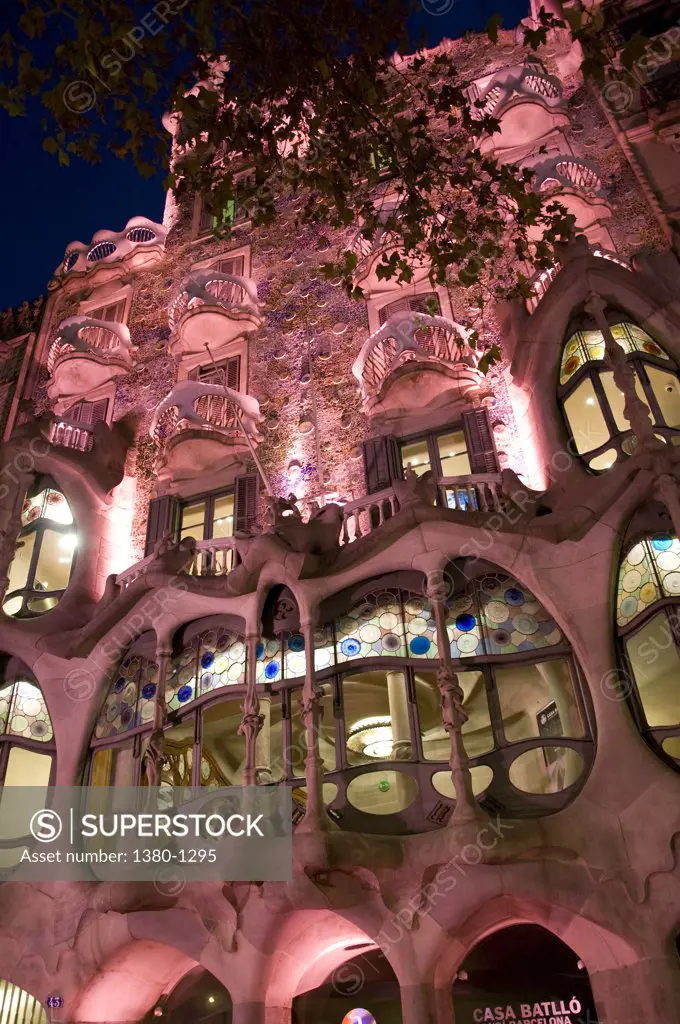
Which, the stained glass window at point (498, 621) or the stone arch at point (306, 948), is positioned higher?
the stained glass window at point (498, 621)

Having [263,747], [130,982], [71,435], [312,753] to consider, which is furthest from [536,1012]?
[71,435]

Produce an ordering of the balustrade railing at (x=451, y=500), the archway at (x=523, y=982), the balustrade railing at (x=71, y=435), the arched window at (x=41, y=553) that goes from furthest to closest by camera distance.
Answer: the balustrade railing at (x=71, y=435) < the arched window at (x=41, y=553) < the balustrade railing at (x=451, y=500) < the archway at (x=523, y=982)

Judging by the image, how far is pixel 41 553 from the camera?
15.3 metres

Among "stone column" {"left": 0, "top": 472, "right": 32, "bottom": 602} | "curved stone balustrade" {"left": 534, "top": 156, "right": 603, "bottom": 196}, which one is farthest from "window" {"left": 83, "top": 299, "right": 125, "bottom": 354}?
"curved stone balustrade" {"left": 534, "top": 156, "right": 603, "bottom": 196}

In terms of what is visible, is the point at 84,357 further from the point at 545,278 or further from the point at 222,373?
the point at 545,278

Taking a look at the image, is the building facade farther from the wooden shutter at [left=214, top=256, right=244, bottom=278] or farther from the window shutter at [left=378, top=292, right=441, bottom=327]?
the wooden shutter at [left=214, top=256, right=244, bottom=278]

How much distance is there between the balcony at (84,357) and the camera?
725 inches

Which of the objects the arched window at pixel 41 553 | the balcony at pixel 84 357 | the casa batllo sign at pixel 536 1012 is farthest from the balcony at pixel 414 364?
the casa batllo sign at pixel 536 1012

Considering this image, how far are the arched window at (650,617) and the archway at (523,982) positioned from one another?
3080 millimetres

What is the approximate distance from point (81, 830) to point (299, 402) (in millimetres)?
8681

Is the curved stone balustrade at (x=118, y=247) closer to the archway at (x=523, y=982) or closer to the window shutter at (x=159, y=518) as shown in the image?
the window shutter at (x=159, y=518)

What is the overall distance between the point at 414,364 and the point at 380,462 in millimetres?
1829

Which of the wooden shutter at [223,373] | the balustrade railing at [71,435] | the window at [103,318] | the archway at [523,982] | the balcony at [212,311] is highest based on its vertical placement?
the window at [103,318]

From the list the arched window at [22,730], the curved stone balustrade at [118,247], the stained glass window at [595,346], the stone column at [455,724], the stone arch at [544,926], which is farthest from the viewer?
the curved stone balustrade at [118,247]
